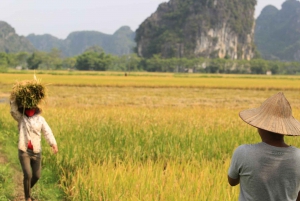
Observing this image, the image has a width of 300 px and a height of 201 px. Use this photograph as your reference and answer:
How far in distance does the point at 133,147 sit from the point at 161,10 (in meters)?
121

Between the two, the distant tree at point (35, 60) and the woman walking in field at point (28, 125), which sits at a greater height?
the distant tree at point (35, 60)

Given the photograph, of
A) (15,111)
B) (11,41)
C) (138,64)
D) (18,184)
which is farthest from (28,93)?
(11,41)

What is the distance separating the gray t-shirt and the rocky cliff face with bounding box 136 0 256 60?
102941 millimetres

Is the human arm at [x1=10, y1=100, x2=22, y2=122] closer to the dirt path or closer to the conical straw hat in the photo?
the dirt path

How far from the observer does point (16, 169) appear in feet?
15.7

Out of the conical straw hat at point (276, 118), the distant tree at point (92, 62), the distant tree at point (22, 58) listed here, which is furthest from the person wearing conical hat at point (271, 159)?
the distant tree at point (22, 58)

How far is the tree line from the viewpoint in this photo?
80.1m

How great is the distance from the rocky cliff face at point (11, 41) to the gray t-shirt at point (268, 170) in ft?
489

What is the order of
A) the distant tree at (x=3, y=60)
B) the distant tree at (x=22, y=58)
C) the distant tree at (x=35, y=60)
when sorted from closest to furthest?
the distant tree at (x=3, y=60)
the distant tree at (x=35, y=60)
the distant tree at (x=22, y=58)

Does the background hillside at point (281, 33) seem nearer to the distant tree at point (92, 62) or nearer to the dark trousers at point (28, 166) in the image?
the distant tree at point (92, 62)

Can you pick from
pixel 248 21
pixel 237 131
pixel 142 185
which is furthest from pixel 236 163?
pixel 248 21

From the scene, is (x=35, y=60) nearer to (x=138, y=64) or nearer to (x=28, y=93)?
(x=138, y=64)

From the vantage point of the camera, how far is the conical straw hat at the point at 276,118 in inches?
68.7

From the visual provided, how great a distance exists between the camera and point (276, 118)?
178 cm
